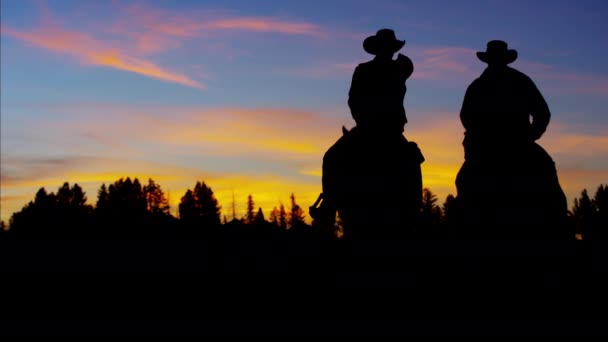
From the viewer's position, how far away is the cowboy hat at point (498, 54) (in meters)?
11.8

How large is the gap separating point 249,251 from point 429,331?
4774mm

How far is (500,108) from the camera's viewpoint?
37.7 feet

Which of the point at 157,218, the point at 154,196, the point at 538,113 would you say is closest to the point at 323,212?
the point at 538,113

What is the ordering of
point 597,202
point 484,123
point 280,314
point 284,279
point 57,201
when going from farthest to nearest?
point 57,201 < point 597,202 < point 484,123 < point 284,279 < point 280,314

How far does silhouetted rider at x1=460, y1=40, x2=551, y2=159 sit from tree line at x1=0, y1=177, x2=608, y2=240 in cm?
146

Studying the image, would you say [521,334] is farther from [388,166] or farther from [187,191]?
[187,191]

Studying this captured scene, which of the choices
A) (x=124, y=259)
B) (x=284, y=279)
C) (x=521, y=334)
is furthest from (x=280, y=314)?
(x=124, y=259)

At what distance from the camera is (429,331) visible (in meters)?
8.12

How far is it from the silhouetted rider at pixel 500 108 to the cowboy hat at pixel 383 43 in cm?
183

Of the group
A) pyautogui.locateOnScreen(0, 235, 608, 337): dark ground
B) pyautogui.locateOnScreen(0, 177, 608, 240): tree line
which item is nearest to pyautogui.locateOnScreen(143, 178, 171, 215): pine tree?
pyautogui.locateOnScreen(0, 177, 608, 240): tree line

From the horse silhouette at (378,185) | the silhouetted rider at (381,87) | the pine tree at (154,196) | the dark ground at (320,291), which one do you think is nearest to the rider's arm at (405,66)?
the silhouetted rider at (381,87)

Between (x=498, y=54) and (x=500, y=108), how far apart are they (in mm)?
1034

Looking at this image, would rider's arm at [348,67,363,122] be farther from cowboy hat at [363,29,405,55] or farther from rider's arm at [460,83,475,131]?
rider's arm at [460,83,475,131]

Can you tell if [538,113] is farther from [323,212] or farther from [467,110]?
[323,212]
